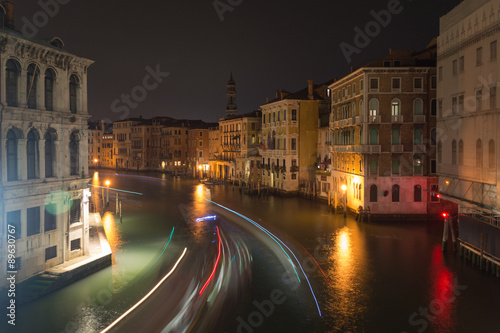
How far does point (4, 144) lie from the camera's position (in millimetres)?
16250

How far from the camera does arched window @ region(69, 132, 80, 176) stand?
20.1 m

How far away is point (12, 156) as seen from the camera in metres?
16.9

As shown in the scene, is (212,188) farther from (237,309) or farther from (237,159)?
(237,309)

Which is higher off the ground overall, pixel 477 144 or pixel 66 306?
pixel 477 144

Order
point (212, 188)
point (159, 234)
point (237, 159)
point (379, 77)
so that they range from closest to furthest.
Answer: point (159, 234)
point (379, 77)
point (212, 188)
point (237, 159)

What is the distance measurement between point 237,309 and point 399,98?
2561 cm

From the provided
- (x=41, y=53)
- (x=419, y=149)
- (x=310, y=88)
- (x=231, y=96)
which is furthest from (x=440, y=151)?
(x=231, y=96)

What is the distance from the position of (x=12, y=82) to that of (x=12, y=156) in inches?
125

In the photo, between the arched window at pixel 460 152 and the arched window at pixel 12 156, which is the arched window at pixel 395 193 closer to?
the arched window at pixel 460 152

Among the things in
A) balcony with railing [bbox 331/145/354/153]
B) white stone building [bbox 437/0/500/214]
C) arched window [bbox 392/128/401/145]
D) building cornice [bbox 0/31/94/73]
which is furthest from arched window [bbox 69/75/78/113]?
arched window [bbox 392/128/401/145]

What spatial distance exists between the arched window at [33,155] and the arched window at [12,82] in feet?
5.13

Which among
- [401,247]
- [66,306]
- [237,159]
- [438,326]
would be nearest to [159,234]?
[66,306]

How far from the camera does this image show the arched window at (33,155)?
17.6 m

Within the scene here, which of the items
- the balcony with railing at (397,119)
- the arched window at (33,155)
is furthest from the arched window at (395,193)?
the arched window at (33,155)
